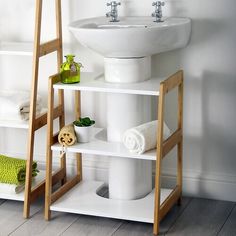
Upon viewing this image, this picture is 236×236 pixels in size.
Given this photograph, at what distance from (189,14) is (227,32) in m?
0.19

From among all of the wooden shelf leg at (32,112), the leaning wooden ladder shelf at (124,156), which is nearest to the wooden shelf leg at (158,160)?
the leaning wooden ladder shelf at (124,156)

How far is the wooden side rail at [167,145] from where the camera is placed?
2.59 metres

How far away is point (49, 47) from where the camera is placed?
9.72 ft

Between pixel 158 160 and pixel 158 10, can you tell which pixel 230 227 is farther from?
pixel 158 10

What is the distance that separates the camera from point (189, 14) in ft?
9.70

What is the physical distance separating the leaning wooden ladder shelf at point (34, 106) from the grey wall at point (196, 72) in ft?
0.46

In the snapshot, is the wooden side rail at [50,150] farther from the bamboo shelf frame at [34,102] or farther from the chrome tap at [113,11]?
the chrome tap at [113,11]

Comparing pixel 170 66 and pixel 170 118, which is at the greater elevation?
pixel 170 66

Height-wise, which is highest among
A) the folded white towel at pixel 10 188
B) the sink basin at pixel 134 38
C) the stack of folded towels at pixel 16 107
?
the sink basin at pixel 134 38

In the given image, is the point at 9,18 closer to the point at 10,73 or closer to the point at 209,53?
the point at 10,73

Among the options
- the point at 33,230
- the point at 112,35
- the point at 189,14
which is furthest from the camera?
the point at 189,14

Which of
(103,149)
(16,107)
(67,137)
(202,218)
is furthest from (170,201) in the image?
(16,107)

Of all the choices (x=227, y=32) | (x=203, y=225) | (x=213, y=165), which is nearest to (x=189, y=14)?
(x=227, y=32)

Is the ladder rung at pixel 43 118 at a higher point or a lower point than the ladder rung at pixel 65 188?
higher
